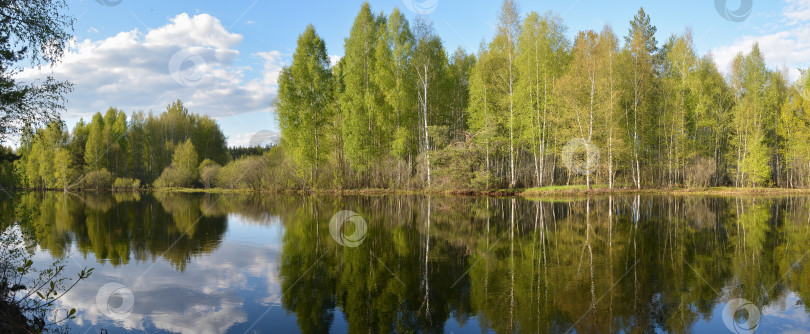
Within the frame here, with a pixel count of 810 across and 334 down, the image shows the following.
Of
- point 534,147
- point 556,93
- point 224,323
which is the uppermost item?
point 556,93

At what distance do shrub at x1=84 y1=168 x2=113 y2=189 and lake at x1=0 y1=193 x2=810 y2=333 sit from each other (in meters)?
52.9

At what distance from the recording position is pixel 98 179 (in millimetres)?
58438

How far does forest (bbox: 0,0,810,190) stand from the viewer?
31531 mm

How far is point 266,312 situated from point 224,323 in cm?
59

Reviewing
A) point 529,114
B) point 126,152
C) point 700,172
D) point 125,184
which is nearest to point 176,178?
point 125,184

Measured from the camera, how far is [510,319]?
5535 mm

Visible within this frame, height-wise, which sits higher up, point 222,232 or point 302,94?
point 302,94

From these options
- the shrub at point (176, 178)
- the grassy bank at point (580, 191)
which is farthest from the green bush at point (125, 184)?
the grassy bank at point (580, 191)

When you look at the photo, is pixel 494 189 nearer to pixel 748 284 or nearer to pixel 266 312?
pixel 748 284

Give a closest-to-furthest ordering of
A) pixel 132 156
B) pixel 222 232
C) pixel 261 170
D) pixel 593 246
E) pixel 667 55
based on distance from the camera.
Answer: pixel 593 246
pixel 222 232
pixel 667 55
pixel 261 170
pixel 132 156

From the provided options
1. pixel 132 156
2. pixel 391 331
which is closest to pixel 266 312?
pixel 391 331

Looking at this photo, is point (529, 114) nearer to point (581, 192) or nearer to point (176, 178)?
point (581, 192)

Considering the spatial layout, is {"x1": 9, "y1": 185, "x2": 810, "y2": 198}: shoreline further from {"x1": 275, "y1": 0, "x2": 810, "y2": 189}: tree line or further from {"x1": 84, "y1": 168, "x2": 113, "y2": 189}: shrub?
{"x1": 84, "y1": 168, "x2": 113, "y2": 189}: shrub

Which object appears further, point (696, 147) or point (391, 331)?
point (696, 147)
